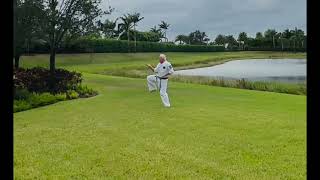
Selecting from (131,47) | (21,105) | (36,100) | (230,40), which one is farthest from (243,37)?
(21,105)

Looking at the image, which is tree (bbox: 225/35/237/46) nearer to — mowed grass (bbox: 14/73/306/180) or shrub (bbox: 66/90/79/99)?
shrub (bbox: 66/90/79/99)

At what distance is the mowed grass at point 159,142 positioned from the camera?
21.0ft

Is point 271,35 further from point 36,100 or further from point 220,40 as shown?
point 36,100

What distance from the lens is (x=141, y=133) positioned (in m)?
9.62

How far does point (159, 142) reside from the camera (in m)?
8.58

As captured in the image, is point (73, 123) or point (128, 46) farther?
point (128, 46)

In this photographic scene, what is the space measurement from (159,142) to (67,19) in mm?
14230

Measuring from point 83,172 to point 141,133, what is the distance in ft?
11.0

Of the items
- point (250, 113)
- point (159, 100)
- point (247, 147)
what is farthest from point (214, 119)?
point (159, 100)

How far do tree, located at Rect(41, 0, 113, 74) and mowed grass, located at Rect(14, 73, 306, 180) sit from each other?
676 cm

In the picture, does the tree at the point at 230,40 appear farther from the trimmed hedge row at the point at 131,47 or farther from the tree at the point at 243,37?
the tree at the point at 243,37

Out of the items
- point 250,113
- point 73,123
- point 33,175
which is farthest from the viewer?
point 250,113
